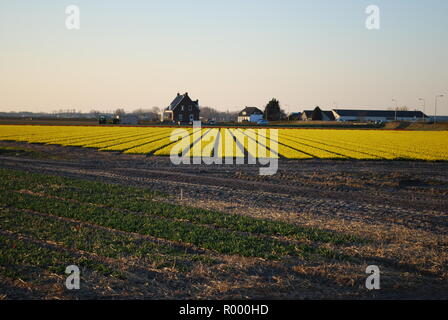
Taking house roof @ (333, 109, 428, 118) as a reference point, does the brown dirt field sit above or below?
below

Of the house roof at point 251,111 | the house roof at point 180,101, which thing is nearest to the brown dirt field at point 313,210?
the house roof at point 180,101

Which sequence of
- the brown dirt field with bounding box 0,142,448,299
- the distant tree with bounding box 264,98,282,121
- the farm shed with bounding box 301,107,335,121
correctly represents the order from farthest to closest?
Answer: the farm shed with bounding box 301,107,335,121 < the distant tree with bounding box 264,98,282,121 < the brown dirt field with bounding box 0,142,448,299

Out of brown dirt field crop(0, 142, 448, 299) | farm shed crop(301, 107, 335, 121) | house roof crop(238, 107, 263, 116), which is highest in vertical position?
house roof crop(238, 107, 263, 116)

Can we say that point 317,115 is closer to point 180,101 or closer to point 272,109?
point 272,109

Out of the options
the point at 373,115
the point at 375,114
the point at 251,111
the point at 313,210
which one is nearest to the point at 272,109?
the point at 251,111

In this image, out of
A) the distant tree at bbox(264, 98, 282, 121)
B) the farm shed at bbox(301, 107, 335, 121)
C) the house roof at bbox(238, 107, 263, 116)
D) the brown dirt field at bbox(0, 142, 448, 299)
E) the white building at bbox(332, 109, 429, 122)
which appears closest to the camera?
the brown dirt field at bbox(0, 142, 448, 299)

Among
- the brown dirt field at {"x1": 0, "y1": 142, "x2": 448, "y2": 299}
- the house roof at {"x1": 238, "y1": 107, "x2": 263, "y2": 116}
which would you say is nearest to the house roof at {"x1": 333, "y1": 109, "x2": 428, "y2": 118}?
the house roof at {"x1": 238, "y1": 107, "x2": 263, "y2": 116}

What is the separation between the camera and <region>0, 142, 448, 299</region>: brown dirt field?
6828mm

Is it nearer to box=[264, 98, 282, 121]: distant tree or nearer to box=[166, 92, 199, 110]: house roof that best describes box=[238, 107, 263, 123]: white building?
box=[264, 98, 282, 121]: distant tree

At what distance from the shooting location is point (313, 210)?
12930mm

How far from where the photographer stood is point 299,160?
2728cm

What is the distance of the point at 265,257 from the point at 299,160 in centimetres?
1971

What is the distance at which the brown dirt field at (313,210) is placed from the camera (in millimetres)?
6828

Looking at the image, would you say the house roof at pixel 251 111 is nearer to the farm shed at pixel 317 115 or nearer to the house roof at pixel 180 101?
the farm shed at pixel 317 115
